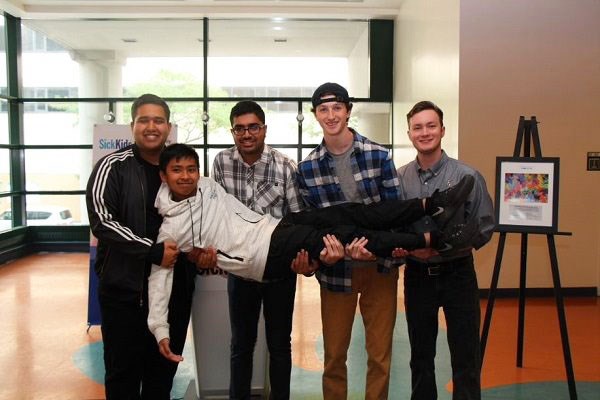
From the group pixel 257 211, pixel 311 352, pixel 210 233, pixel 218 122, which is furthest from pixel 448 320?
pixel 218 122

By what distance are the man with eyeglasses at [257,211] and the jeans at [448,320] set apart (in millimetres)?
598

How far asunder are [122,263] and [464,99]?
4267 mm

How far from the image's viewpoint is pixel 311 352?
408 centimetres

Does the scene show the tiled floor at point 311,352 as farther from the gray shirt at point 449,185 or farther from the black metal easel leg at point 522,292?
the gray shirt at point 449,185

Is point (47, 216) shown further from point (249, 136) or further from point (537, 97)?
point (537, 97)

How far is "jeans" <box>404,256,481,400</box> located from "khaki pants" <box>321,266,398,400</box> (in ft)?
0.37

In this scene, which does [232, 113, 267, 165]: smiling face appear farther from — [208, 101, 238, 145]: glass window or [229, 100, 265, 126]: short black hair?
[208, 101, 238, 145]: glass window

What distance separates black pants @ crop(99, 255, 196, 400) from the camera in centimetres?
221

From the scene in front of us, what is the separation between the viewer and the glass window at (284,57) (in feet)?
27.9

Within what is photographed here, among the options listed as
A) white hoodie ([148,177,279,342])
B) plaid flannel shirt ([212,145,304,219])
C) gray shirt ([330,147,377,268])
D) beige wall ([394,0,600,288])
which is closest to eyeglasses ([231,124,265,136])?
plaid flannel shirt ([212,145,304,219])

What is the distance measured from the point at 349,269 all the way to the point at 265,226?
445 mm

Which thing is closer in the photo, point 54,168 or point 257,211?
point 257,211

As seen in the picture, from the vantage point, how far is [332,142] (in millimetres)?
2490

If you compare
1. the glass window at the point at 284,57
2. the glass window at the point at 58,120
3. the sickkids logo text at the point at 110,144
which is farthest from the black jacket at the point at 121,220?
the glass window at the point at 58,120
